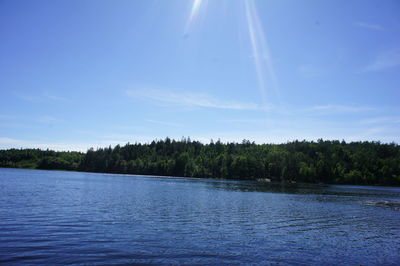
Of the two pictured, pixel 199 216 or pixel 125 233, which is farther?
pixel 199 216

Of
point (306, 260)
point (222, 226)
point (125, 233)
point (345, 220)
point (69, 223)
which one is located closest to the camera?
point (306, 260)

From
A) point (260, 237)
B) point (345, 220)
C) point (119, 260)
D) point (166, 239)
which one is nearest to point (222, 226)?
point (260, 237)

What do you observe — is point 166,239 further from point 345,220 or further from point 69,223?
point 345,220

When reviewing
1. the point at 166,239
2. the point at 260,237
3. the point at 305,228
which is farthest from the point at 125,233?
the point at 305,228

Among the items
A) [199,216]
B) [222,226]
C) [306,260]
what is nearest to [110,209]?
[199,216]

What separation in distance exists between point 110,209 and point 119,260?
23545mm

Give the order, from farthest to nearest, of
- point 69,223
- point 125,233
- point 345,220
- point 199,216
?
point 345,220
point 199,216
point 69,223
point 125,233

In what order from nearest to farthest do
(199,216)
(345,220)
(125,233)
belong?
(125,233) < (199,216) < (345,220)

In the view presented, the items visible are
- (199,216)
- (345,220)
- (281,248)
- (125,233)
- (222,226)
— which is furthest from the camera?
(345,220)

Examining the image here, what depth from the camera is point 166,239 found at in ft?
85.0

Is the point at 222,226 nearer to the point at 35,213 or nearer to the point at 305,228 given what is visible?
the point at 305,228

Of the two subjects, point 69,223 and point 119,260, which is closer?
point 119,260

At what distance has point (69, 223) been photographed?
3066cm

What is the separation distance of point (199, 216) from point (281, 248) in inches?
658
